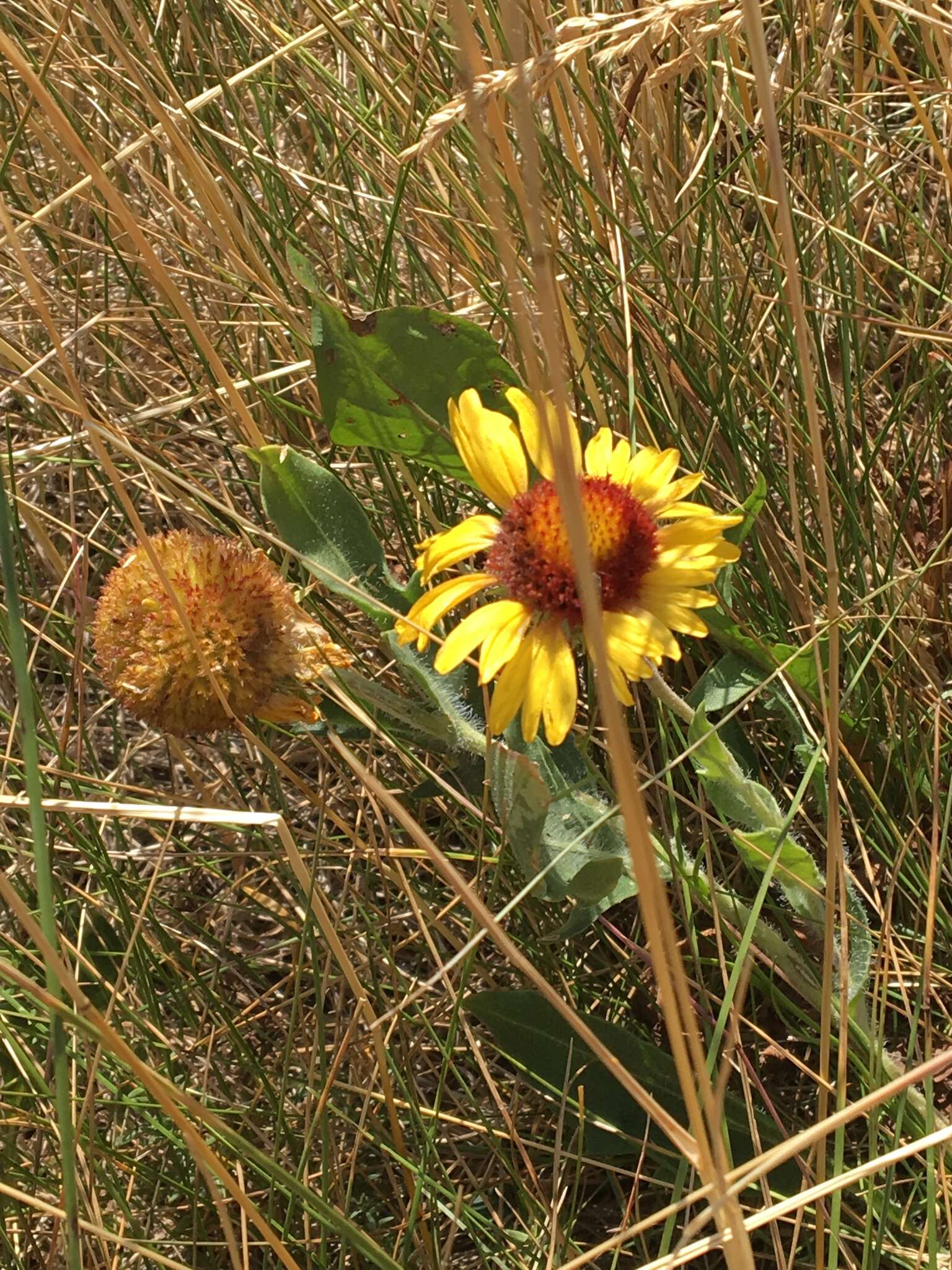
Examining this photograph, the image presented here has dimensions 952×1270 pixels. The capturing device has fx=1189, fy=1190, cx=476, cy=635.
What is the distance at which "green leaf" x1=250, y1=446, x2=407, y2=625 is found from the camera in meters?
1.03

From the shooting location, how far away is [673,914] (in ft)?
3.93

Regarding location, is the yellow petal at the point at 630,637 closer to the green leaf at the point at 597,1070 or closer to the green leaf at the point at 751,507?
the green leaf at the point at 751,507

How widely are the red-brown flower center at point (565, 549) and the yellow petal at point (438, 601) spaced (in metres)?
0.02

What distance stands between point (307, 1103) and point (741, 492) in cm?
74

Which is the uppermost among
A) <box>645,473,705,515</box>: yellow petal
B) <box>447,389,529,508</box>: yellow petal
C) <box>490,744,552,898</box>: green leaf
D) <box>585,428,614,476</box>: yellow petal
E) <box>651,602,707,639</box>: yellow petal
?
<box>447,389,529,508</box>: yellow petal

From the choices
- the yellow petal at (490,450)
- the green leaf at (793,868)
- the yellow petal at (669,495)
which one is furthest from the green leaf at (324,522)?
the green leaf at (793,868)

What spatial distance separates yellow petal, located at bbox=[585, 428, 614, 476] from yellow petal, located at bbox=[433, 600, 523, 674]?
6.4 inches

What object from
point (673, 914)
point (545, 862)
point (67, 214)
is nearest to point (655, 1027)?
point (673, 914)

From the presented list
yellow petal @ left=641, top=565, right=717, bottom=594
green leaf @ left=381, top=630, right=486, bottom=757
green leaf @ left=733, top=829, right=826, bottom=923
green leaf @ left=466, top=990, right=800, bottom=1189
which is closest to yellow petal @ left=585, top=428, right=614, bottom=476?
yellow petal @ left=641, top=565, right=717, bottom=594

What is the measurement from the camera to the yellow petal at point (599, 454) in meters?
0.98

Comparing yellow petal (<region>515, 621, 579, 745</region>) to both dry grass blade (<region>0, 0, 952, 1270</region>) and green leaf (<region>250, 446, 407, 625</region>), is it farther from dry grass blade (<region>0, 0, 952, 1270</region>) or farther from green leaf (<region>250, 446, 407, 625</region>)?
green leaf (<region>250, 446, 407, 625</region>)

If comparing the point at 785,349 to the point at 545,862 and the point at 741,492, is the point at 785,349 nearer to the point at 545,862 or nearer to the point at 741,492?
the point at 741,492

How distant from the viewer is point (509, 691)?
0.86 metres

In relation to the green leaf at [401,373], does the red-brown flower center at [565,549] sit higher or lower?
lower
